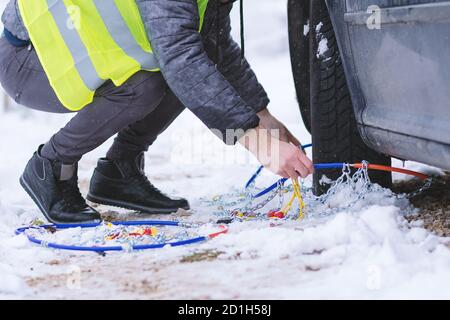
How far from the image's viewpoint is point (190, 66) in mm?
2145

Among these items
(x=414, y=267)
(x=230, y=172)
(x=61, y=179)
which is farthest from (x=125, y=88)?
(x=230, y=172)

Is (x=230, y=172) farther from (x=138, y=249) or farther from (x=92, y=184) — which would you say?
(x=138, y=249)

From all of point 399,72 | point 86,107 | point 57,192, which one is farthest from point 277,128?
point 57,192

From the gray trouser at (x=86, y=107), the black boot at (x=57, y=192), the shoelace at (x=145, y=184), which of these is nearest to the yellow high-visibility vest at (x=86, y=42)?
the gray trouser at (x=86, y=107)

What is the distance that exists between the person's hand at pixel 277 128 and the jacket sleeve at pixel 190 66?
31 centimetres

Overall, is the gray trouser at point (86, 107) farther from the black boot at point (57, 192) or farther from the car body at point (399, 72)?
the car body at point (399, 72)

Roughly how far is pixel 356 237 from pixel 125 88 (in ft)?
3.04

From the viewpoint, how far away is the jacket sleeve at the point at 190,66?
214cm

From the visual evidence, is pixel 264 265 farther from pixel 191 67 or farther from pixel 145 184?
pixel 145 184

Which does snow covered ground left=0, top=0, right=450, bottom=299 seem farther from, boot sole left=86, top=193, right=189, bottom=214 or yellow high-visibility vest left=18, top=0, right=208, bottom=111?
yellow high-visibility vest left=18, top=0, right=208, bottom=111

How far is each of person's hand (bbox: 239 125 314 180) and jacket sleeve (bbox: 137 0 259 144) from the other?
4cm

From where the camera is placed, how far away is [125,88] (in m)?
2.48

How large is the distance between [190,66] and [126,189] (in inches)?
35.9
